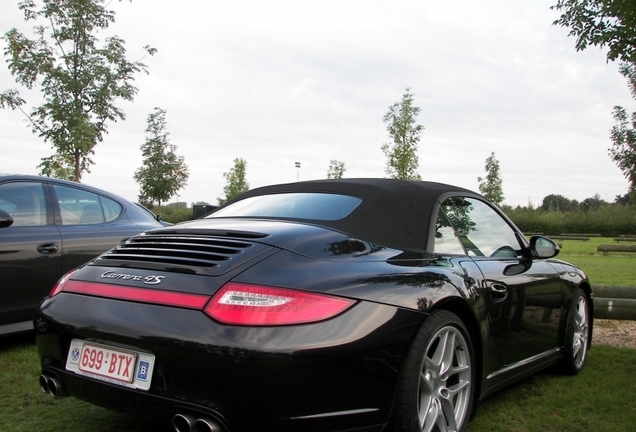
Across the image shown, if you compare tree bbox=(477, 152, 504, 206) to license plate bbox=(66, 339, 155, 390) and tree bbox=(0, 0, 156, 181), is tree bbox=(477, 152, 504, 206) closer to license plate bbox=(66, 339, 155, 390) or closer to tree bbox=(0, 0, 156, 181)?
tree bbox=(0, 0, 156, 181)

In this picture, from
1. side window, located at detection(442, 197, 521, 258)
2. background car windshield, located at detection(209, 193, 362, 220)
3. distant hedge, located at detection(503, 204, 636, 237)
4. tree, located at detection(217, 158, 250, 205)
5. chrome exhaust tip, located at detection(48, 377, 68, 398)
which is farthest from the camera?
distant hedge, located at detection(503, 204, 636, 237)

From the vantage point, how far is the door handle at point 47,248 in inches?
191

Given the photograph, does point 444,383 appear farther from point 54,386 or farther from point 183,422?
point 54,386

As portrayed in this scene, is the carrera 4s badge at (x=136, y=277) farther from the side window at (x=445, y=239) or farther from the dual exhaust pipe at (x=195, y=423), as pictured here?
the side window at (x=445, y=239)

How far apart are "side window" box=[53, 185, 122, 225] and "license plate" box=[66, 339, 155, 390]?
2916 mm

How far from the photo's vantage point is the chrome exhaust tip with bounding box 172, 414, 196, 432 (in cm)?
221

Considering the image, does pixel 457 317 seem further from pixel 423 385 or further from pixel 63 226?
pixel 63 226

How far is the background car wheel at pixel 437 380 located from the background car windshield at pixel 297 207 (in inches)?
28.9

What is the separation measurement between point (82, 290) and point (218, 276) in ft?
2.39

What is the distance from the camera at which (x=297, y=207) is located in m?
3.25

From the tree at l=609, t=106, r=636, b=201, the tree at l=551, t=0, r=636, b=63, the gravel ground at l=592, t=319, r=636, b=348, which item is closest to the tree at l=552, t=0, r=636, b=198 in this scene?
the tree at l=551, t=0, r=636, b=63

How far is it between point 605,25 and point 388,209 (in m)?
5.75

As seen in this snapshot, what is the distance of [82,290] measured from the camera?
8.79 ft

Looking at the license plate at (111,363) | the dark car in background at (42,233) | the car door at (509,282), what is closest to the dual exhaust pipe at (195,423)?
the license plate at (111,363)
